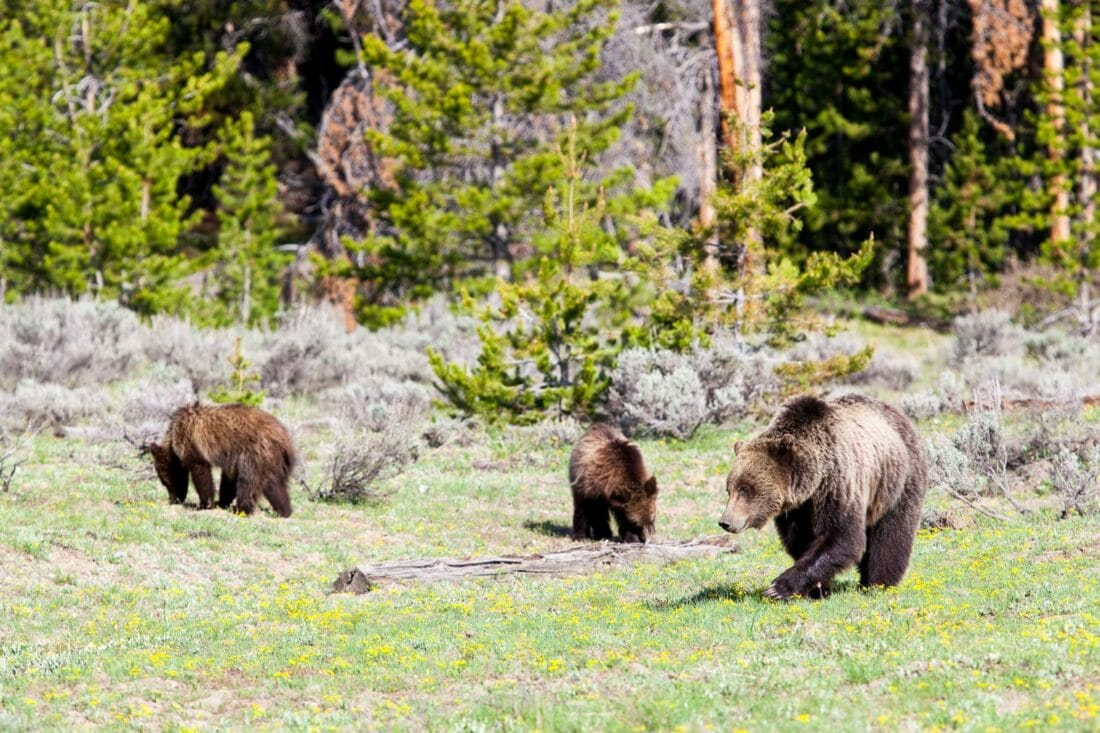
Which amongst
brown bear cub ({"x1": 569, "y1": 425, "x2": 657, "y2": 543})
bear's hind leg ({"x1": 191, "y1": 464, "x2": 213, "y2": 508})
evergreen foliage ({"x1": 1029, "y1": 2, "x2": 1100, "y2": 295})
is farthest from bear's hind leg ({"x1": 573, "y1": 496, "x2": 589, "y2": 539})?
evergreen foliage ({"x1": 1029, "y1": 2, "x2": 1100, "y2": 295})

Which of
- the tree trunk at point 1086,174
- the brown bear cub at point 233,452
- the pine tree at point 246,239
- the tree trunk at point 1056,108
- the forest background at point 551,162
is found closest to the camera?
the brown bear cub at point 233,452

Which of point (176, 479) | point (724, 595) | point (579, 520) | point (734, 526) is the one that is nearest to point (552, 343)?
point (579, 520)

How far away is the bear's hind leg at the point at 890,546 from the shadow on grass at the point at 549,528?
5.31 meters

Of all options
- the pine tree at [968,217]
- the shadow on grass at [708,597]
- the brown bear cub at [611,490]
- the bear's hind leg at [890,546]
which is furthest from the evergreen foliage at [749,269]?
the pine tree at [968,217]

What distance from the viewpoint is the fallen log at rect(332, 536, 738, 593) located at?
12336 mm

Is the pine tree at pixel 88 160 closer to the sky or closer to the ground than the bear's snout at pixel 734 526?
closer to the sky

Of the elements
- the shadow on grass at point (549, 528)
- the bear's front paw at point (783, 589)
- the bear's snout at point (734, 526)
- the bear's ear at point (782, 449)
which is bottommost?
the shadow on grass at point (549, 528)

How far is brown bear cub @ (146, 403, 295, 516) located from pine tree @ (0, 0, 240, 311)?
19015 millimetres

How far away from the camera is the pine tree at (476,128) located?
3006 centimetres

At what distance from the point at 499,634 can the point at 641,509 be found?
4527 millimetres

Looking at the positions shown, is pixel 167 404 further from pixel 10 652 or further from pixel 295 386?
pixel 10 652

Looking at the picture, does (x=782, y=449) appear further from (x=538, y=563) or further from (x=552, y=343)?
(x=552, y=343)

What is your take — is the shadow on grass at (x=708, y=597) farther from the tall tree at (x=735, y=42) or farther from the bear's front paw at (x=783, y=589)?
the tall tree at (x=735, y=42)

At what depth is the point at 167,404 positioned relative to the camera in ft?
65.5
